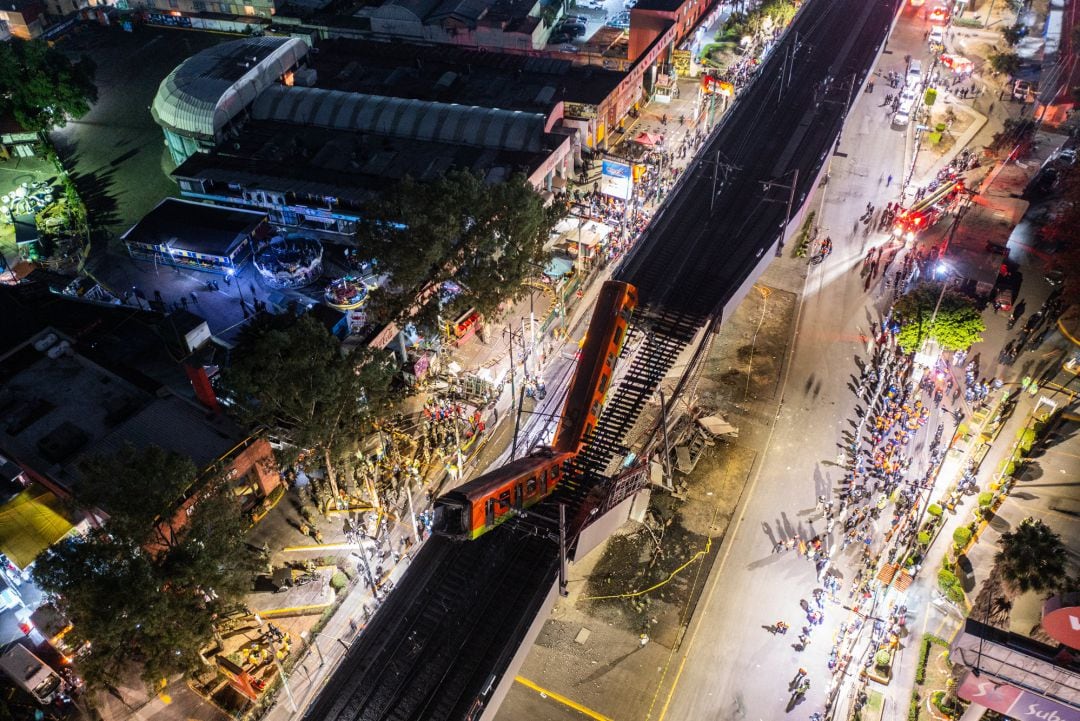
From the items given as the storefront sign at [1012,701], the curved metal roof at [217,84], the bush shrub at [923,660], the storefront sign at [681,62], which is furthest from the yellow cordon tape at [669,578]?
the storefront sign at [681,62]

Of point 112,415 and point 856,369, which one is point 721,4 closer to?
point 856,369

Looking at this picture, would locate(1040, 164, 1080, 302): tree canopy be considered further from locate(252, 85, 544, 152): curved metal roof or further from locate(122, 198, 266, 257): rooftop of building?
locate(122, 198, 266, 257): rooftop of building

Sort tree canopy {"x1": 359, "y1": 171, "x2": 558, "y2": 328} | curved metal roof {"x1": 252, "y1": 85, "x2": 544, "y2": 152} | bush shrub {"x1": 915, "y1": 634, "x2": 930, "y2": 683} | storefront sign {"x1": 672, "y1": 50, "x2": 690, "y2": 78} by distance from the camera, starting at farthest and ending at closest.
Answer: storefront sign {"x1": 672, "y1": 50, "x2": 690, "y2": 78} < curved metal roof {"x1": 252, "y1": 85, "x2": 544, "y2": 152} < tree canopy {"x1": 359, "y1": 171, "x2": 558, "y2": 328} < bush shrub {"x1": 915, "y1": 634, "x2": 930, "y2": 683}

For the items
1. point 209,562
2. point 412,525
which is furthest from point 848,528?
point 209,562

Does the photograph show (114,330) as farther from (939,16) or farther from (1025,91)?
(939,16)

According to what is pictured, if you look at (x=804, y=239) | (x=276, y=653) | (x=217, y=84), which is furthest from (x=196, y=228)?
(x=804, y=239)

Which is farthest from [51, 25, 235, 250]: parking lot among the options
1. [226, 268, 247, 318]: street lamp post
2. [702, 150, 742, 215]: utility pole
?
[702, 150, 742, 215]: utility pole

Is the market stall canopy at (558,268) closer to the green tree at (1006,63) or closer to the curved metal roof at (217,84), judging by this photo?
the curved metal roof at (217,84)
